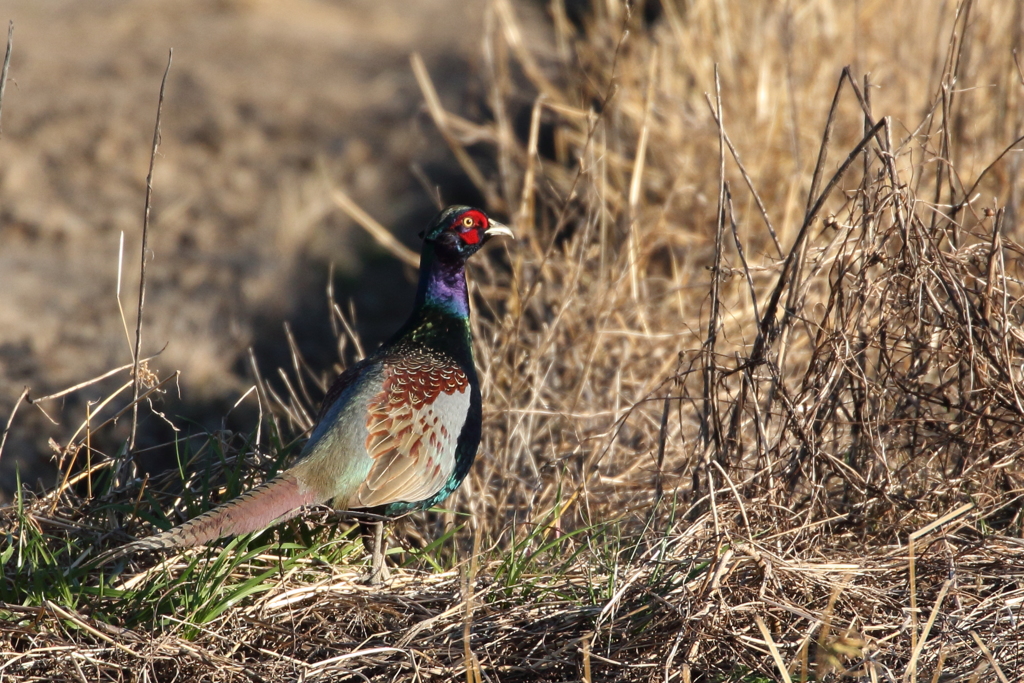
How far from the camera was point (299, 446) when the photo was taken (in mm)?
3465

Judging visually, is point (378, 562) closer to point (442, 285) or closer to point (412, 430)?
point (412, 430)

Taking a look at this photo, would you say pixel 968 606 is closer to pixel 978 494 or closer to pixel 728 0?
pixel 978 494

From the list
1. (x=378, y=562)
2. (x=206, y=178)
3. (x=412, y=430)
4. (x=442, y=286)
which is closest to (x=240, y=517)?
(x=378, y=562)

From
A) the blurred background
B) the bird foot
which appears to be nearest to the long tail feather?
the bird foot

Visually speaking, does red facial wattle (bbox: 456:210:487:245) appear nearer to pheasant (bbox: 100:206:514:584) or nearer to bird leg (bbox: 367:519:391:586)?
pheasant (bbox: 100:206:514:584)

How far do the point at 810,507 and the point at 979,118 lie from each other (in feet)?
10.7

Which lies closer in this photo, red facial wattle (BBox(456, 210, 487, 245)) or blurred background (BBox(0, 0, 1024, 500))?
red facial wattle (BBox(456, 210, 487, 245))

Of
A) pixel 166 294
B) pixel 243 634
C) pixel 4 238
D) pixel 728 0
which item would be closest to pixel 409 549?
pixel 243 634

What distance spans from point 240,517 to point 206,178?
6.88 m

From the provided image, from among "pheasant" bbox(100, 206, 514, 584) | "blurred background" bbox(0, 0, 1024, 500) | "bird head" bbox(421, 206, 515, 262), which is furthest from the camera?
"blurred background" bbox(0, 0, 1024, 500)

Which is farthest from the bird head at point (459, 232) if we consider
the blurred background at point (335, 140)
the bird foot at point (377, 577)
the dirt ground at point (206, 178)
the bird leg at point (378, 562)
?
the dirt ground at point (206, 178)

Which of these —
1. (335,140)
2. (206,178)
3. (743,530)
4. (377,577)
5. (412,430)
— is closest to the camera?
(743,530)

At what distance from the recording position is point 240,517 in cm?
271

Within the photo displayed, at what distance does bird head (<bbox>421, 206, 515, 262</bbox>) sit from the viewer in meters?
3.53
